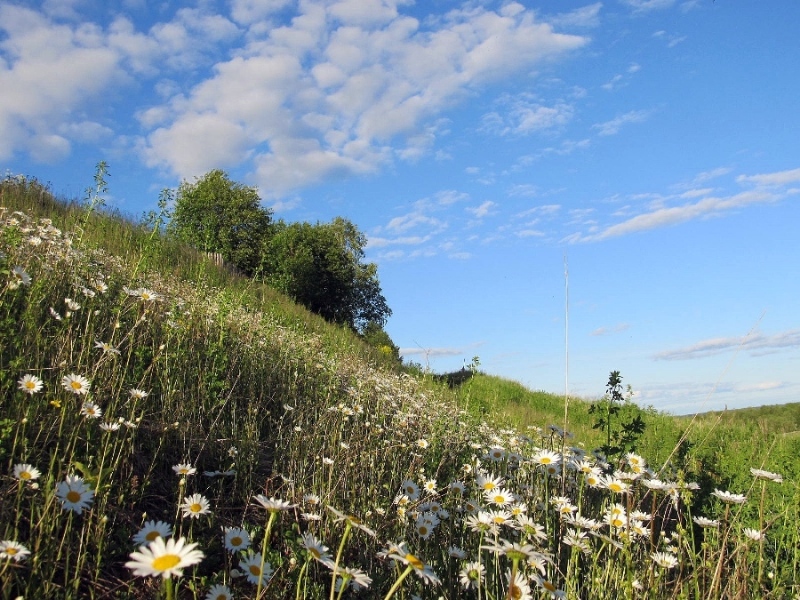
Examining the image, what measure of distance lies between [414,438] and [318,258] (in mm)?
26373

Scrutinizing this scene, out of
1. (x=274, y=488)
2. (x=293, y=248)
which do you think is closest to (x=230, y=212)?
(x=293, y=248)

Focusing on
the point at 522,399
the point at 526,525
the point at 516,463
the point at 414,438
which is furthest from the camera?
the point at 522,399

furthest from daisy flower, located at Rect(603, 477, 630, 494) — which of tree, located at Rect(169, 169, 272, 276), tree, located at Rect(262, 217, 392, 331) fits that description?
tree, located at Rect(169, 169, 272, 276)

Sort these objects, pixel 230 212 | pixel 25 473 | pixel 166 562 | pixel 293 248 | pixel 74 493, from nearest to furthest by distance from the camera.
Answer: pixel 166 562 → pixel 74 493 → pixel 25 473 → pixel 293 248 → pixel 230 212

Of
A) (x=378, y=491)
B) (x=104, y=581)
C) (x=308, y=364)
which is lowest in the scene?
(x=104, y=581)

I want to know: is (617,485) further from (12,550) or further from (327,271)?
(327,271)

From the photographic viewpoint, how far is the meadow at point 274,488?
2.26 metres

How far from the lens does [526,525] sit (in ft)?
7.53

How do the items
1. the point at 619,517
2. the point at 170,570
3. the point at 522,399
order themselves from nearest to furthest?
1. the point at 170,570
2. the point at 619,517
3. the point at 522,399

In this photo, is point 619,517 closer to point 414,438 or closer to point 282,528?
point 282,528

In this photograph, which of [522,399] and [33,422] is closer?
[33,422]

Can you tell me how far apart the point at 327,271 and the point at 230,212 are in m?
7.24

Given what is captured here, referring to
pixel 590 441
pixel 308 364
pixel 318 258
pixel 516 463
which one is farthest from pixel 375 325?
pixel 516 463

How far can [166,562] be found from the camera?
4.39 feet
